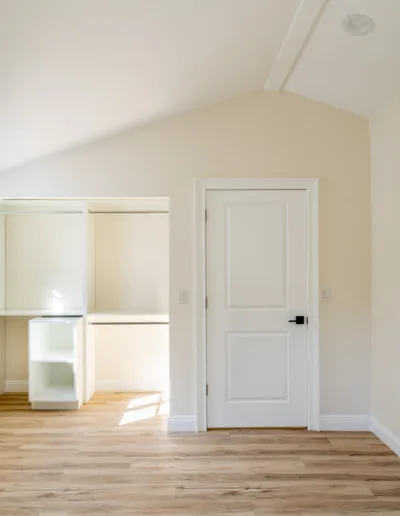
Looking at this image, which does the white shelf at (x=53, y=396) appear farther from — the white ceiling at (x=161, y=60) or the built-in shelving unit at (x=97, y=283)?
the white ceiling at (x=161, y=60)

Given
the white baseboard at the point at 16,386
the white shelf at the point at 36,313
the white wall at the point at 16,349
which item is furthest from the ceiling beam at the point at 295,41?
the white baseboard at the point at 16,386

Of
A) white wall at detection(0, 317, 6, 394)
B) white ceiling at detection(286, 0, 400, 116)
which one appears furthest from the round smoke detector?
white wall at detection(0, 317, 6, 394)

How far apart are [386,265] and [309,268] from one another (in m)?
0.60

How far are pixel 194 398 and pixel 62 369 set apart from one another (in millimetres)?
1635

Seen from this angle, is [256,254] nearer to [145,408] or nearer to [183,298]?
[183,298]

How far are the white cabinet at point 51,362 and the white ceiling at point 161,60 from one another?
5.25ft

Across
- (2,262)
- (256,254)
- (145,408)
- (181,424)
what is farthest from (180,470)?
(2,262)

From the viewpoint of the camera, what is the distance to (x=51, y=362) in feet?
13.4

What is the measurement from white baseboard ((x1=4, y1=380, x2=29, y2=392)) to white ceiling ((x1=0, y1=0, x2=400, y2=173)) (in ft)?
7.84

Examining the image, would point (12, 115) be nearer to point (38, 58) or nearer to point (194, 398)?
point (38, 58)

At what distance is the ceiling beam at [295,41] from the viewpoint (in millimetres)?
2277

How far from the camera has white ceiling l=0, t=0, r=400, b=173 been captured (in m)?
1.88

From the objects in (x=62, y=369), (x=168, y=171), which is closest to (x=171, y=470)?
(x=62, y=369)

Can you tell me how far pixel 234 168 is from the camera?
349 cm
